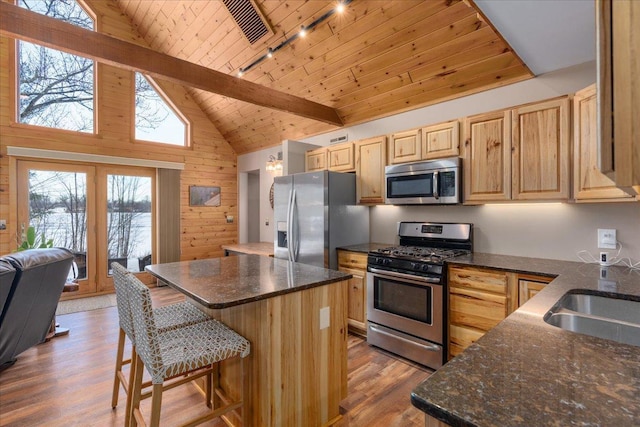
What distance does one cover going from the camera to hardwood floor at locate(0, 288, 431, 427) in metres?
2.06

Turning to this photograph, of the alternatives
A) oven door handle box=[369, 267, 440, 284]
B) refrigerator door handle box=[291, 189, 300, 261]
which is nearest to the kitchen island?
oven door handle box=[369, 267, 440, 284]

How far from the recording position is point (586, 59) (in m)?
2.35

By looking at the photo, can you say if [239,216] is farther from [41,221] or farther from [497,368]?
[497,368]

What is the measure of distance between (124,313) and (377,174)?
269 centimetres

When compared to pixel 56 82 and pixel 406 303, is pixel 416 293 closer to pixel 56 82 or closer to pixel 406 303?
pixel 406 303

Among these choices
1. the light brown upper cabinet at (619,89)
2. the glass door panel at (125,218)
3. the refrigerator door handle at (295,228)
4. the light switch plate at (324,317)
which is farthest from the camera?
the glass door panel at (125,218)

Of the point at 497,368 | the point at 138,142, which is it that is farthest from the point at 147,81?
the point at 497,368

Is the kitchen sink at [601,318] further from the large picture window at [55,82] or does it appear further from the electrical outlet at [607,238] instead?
the large picture window at [55,82]

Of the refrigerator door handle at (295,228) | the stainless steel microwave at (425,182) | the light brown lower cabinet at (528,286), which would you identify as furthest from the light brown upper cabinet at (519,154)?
the refrigerator door handle at (295,228)

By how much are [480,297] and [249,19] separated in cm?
380

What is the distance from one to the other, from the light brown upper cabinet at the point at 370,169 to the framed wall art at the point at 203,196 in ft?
11.8

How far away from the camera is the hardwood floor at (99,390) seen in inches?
81.0

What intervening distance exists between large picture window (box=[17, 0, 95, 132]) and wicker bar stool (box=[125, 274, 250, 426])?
15.2ft

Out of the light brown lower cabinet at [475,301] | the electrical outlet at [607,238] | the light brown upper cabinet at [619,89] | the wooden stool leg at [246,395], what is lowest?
the wooden stool leg at [246,395]
